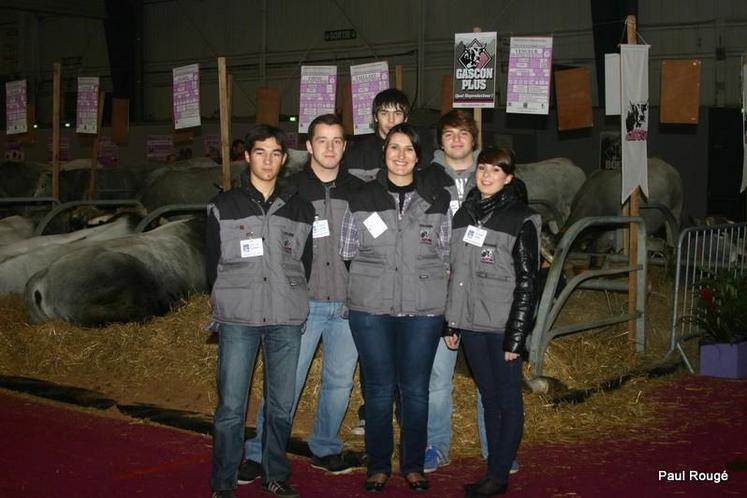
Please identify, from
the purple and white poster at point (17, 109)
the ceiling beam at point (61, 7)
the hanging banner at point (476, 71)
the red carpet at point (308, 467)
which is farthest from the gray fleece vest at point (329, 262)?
the ceiling beam at point (61, 7)

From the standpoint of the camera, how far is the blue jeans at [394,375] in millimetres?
4895

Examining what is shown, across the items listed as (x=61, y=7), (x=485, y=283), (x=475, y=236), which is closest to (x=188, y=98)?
(x=475, y=236)

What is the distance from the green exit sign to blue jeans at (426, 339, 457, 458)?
2112 centimetres

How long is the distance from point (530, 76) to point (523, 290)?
139 inches

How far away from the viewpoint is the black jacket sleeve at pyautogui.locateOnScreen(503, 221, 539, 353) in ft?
15.5

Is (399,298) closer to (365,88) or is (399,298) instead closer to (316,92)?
(365,88)

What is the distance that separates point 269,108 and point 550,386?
23.5 ft

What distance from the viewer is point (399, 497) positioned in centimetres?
485

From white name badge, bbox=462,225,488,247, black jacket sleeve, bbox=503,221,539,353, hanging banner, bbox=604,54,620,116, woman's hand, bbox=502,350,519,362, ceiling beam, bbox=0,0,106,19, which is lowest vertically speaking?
woman's hand, bbox=502,350,519,362

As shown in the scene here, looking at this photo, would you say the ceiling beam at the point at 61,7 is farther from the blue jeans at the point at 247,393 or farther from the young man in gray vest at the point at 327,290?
the blue jeans at the point at 247,393

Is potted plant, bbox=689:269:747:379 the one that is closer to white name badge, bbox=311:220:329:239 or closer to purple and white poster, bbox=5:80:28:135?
white name badge, bbox=311:220:329:239

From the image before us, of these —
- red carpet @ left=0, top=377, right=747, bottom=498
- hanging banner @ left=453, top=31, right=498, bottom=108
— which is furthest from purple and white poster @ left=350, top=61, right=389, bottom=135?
red carpet @ left=0, top=377, right=747, bottom=498

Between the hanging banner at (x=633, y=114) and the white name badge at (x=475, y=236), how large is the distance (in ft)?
10.5

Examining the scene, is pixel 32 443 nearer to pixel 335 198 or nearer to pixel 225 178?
pixel 335 198
